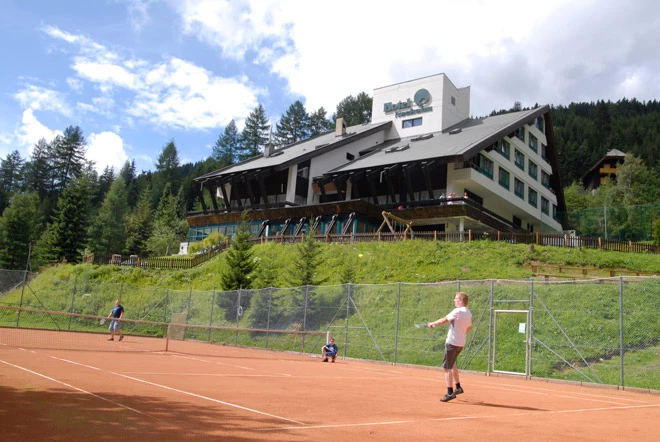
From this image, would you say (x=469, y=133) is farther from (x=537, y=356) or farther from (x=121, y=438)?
(x=121, y=438)

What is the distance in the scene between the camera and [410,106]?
55.7 meters

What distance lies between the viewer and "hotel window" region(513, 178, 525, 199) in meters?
49.7

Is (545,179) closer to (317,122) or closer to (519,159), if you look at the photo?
(519,159)

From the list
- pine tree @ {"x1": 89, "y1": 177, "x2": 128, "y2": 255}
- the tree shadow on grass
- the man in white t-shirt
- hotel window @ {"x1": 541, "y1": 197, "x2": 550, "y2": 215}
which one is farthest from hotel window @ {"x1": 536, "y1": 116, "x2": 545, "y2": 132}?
pine tree @ {"x1": 89, "y1": 177, "x2": 128, "y2": 255}

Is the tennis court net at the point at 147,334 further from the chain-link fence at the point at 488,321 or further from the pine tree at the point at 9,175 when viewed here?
the pine tree at the point at 9,175

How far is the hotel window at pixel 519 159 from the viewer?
50.3 metres

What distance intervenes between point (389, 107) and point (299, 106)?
44583mm

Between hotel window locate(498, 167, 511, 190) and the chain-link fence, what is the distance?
26.9 m

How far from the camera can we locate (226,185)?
5759 cm

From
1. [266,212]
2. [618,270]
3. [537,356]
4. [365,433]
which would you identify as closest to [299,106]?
[266,212]

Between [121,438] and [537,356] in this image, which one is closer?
[121,438]

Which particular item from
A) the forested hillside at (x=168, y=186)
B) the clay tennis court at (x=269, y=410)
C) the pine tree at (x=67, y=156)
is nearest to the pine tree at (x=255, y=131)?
the forested hillside at (x=168, y=186)

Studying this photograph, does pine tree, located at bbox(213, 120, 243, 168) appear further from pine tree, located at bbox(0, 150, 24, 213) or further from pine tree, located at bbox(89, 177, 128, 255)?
pine tree, located at bbox(0, 150, 24, 213)

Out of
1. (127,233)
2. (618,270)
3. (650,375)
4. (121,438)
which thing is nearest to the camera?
(121,438)
